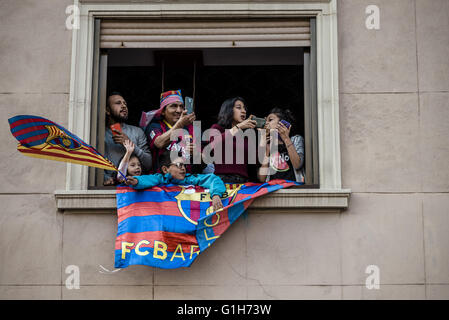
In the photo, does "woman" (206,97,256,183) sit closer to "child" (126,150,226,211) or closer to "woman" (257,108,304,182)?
"woman" (257,108,304,182)

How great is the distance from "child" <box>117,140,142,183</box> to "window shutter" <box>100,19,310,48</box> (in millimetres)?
1367

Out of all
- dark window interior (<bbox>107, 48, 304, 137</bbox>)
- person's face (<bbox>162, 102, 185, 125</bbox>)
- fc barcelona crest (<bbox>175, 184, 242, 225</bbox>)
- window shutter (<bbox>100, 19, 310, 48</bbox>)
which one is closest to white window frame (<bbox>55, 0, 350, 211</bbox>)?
window shutter (<bbox>100, 19, 310, 48</bbox>)

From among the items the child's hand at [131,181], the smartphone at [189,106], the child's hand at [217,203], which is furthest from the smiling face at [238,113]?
the child's hand at [131,181]

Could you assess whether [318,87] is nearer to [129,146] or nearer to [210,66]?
[210,66]

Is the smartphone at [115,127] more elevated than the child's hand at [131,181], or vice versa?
the smartphone at [115,127]

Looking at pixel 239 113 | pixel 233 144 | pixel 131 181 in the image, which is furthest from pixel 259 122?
pixel 131 181

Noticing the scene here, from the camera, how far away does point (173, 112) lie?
29.9 ft

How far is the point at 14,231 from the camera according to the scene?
27.3ft

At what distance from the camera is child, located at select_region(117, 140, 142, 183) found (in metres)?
8.63

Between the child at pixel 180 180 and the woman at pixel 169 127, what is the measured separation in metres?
0.26

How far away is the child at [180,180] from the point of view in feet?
26.5

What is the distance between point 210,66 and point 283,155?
5.88 ft

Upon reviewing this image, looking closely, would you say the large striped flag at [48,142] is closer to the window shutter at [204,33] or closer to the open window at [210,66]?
the open window at [210,66]
